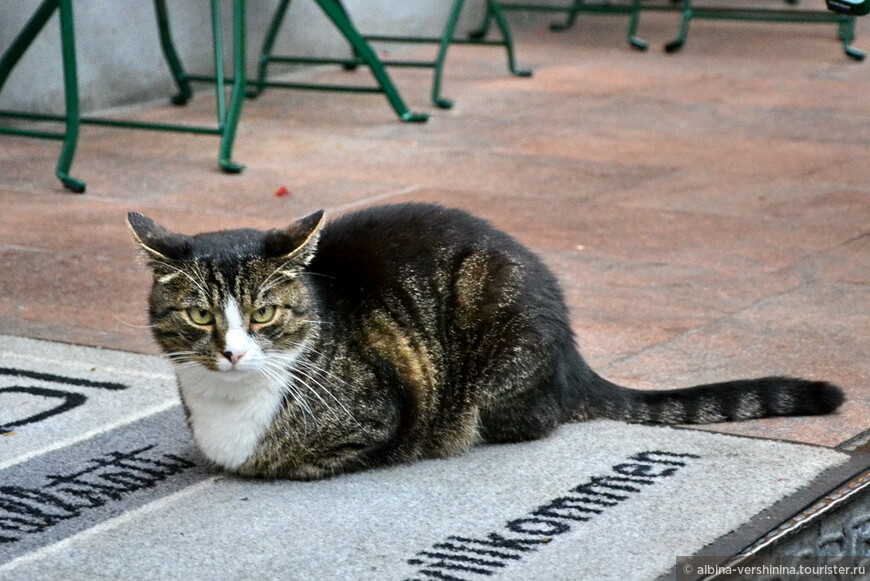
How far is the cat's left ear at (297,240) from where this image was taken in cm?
314

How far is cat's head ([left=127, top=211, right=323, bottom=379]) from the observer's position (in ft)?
9.95

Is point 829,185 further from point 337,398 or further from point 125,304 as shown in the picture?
point 337,398

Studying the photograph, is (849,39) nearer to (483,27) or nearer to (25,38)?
(483,27)

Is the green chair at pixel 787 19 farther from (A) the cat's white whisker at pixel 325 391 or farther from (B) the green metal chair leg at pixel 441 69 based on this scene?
(A) the cat's white whisker at pixel 325 391

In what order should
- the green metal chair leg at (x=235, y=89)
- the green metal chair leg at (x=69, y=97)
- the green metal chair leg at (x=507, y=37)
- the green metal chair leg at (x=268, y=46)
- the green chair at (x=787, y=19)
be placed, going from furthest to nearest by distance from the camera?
1. the green chair at (x=787, y=19)
2. the green metal chair leg at (x=507, y=37)
3. the green metal chair leg at (x=268, y=46)
4. the green metal chair leg at (x=235, y=89)
5. the green metal chair leg at (x=69, y=97)

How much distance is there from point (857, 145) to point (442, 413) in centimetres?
466

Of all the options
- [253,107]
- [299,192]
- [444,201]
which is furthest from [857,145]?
[253,107]

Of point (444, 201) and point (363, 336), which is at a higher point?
point (363, 336)

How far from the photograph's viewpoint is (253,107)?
8453 millimetres

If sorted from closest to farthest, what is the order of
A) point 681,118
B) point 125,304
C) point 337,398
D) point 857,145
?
point 337,398 → point 125,304 → point 857,145 → point 681,118

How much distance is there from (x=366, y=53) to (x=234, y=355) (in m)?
4.72

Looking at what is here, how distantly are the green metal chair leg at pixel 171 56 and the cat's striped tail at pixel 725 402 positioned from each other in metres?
5.19

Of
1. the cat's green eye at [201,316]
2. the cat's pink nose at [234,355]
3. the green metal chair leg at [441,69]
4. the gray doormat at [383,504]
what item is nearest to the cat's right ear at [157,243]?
the cat's green eye at [201,316]

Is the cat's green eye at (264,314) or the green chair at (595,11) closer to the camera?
the cat's green eye at (264,314)
